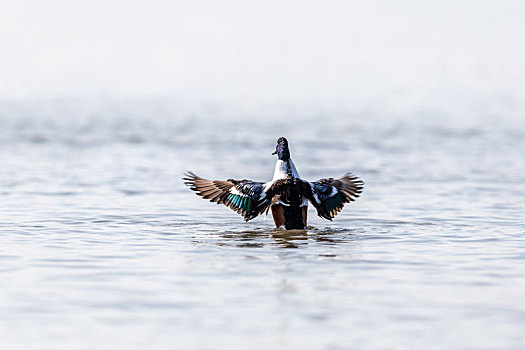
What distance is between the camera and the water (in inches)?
321

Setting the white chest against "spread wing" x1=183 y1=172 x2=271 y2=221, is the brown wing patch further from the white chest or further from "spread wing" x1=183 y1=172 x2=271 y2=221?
the white chest

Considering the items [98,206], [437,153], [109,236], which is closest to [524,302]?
[109,236]

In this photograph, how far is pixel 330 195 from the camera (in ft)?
47.5

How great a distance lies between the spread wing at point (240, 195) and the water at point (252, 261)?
1.11 ft

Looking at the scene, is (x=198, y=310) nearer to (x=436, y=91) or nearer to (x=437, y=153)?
(x=437, y=153)

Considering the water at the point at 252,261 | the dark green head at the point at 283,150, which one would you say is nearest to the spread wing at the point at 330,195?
the water at the point at 252,261

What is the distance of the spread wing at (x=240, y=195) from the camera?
13828 millimetres

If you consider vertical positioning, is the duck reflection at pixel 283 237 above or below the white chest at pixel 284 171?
below

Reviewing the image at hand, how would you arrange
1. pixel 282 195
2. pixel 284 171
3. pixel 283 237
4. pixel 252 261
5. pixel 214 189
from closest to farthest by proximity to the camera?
pixel 252 261 → pixel 283 237 → pixel 282 195 → pixel 284 171 → pixel 214 189

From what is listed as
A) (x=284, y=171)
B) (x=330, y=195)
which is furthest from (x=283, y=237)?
(x=330, y=195)

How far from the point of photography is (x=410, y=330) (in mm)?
8164

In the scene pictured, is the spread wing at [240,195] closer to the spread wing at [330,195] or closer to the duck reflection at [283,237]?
the duck reflection at [283,237]

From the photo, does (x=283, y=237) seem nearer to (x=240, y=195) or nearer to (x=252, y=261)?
(x=240, y=195)

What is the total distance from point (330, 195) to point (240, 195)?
134cm
